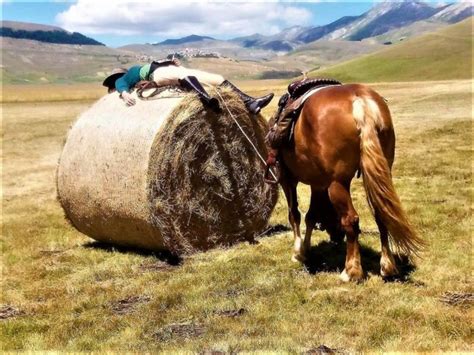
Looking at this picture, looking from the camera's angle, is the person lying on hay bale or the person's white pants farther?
the person's white pants

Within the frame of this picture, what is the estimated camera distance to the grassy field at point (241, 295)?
17.3 ft

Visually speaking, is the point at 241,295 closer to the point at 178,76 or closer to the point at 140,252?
the point at 140,252

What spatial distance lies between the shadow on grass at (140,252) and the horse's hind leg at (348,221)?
2.72 m

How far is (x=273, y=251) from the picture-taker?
27.7 feet

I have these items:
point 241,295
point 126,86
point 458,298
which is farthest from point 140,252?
point 458,298

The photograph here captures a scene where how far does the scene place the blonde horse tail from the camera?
6.23 metres

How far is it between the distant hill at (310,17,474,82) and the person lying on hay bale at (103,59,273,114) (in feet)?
271

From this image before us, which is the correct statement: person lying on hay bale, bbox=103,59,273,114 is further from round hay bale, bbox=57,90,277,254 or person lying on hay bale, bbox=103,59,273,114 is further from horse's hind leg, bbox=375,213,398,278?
horse's hind leg, bbox=375,213,398,278

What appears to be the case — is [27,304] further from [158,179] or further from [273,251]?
[273,251]

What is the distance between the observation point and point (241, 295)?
21.5 ft

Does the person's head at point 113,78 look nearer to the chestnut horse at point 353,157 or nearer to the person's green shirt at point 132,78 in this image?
the person's green shirt at point 132,78

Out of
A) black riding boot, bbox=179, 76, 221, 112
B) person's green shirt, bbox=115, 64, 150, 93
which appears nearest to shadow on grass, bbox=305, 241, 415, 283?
black riding boot, bbox=179, 76, 221, 112

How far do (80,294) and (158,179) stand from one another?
1.96 m

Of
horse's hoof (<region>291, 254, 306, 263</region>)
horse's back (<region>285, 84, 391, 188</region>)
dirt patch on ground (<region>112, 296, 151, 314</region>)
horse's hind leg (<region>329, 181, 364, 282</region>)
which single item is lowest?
dirt patch on ground (<region>112, 296, 151, 314</region>)
